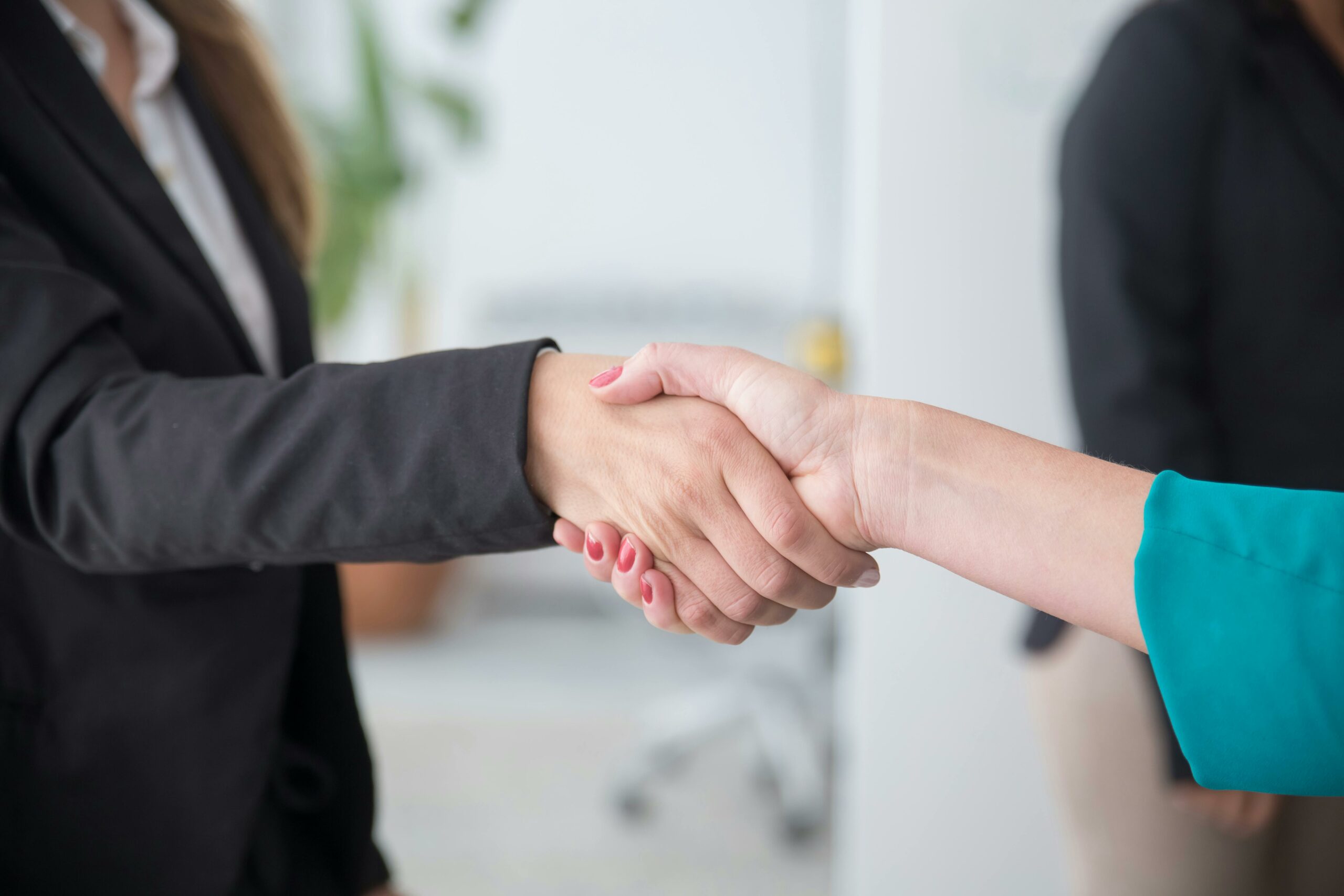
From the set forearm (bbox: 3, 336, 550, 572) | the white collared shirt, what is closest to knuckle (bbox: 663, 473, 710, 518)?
forearm (bbox: 3, 336, 550, 572)

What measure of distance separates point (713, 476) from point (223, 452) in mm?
314

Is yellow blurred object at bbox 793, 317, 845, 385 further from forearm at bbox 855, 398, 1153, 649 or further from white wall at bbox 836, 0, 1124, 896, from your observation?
forearm at bbox 855, 398, 1153, 649

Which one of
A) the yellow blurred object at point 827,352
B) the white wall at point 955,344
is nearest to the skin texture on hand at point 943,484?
the white wall at point 955,344

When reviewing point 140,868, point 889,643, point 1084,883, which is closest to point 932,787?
point 889,643

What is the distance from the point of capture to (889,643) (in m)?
1.61

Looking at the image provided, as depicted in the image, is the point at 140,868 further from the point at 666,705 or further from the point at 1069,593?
the point at 666,705

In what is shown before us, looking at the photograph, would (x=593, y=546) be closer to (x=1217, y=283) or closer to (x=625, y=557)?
(x=625, y=557)

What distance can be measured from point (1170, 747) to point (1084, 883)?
27 centimetres

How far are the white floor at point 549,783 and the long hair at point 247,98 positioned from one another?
166cm

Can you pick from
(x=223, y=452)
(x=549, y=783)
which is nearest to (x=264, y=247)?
(x=223, y=452)

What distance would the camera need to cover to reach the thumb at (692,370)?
0.65 meters

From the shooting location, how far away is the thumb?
25.7 inches

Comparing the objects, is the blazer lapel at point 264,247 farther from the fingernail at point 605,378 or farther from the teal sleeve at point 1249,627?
the teal sleeve at point 1249,627

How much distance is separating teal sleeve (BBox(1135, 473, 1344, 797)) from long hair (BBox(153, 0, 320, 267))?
2.70 ft
